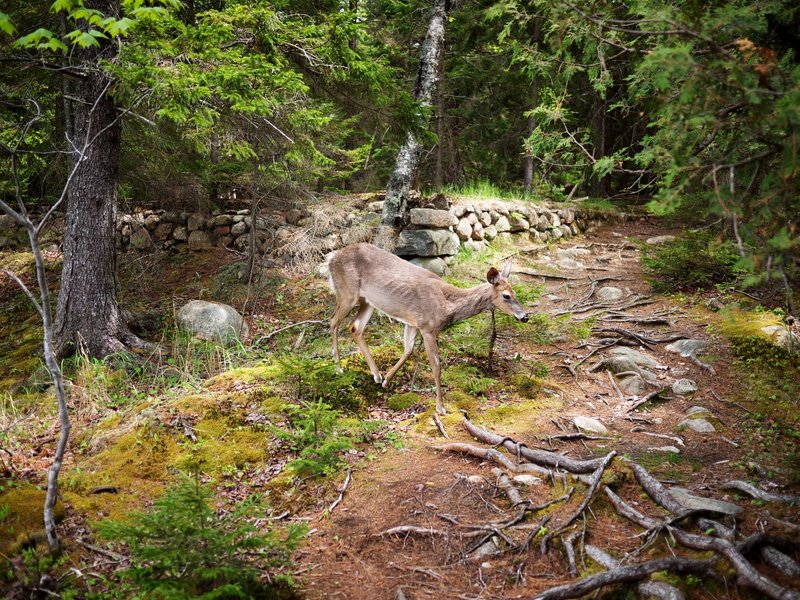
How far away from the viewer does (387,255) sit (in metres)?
7.21

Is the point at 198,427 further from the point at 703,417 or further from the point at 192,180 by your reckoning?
the point at 192,180

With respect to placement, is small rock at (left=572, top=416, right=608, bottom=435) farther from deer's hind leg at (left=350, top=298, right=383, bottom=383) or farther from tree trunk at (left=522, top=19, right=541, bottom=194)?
tree trunk at (left=522, top=19, right=541, bottom=194)

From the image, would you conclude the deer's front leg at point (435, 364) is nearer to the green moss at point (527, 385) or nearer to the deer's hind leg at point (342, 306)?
the green moss at point (527, 385)

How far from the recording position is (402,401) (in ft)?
20.9

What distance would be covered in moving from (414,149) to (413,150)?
3 cm

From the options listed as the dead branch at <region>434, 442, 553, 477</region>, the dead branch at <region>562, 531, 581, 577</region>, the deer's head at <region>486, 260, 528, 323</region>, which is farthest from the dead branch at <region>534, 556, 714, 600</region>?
the deer's head at <region>486, 260, 528, 323</region>

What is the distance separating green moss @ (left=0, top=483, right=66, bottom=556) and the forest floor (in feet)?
0.70

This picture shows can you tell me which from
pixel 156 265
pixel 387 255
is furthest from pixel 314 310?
pixel 156 265

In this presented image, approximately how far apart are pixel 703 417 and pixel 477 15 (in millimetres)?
11915

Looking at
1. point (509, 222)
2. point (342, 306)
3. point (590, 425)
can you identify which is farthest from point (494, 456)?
point (509, 222)

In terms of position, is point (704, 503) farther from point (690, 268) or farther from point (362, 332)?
point (690, 268)

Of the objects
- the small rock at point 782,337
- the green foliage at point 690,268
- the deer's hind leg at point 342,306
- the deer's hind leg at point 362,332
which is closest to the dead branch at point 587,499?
the deer's hind leg at point 362,332

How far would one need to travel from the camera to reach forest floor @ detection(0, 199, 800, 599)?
11.4 feet

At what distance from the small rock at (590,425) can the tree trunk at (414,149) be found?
6.25 meters
